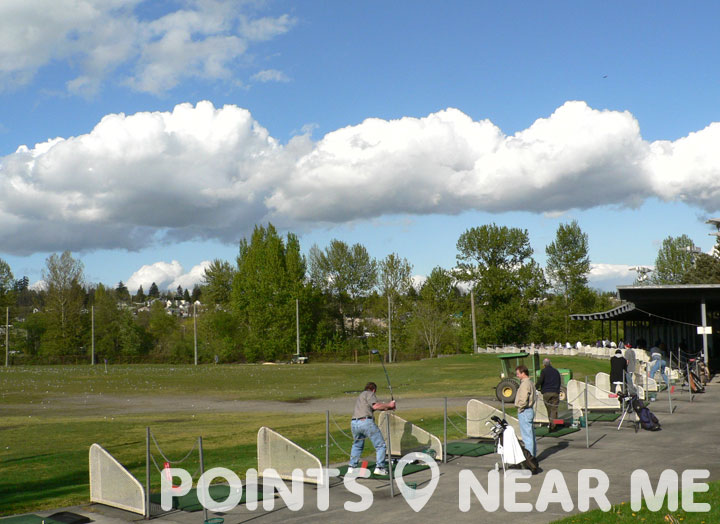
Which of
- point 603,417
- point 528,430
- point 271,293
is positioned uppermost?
point 271,293

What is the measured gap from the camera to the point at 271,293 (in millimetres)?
92812

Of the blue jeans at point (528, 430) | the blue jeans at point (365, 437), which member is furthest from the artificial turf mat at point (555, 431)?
the blue jeans at point (365, 437)

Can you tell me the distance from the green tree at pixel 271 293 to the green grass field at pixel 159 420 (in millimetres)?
36652

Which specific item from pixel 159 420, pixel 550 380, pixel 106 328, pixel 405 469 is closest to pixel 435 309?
pixel 106 328

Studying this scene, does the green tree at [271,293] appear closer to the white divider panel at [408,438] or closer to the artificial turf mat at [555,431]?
the artificial turf mat at [555,431]

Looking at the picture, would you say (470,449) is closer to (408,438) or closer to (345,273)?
(408,438)

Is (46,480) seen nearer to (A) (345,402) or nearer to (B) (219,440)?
(B) (219,440)

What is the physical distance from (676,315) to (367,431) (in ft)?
151

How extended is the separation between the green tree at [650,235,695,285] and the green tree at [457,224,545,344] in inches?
885

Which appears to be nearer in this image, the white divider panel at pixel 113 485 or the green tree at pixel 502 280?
the white divider panel at pixel 113 485

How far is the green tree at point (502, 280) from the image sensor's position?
8412 centimetres

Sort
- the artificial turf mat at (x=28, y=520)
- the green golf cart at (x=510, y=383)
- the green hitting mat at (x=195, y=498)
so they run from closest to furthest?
the artificial turf mat at (x=28, y=520) < the green hitting mat at (x=195, y=498) < the green golf cart at (x=510, y=383)

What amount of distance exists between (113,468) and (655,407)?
18319 mm

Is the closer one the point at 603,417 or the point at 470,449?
the point at 470,449
